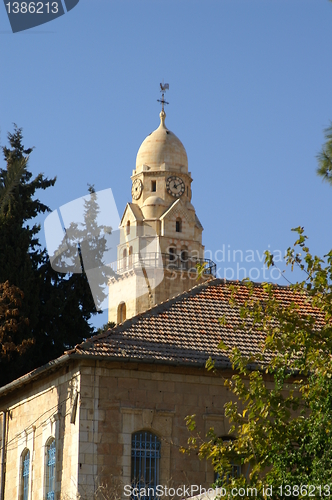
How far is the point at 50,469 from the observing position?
22109 mm

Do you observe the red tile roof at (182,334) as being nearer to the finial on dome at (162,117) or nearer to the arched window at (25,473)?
the arched window at (25,473)

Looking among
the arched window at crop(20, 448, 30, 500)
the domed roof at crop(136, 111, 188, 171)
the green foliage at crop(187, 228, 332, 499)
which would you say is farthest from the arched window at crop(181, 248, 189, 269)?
the green foliage at crop(187, 228, 332, 499)

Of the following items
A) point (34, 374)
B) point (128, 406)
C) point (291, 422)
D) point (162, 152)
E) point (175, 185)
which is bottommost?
point (291, 422)

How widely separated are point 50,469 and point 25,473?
1876 millimetres

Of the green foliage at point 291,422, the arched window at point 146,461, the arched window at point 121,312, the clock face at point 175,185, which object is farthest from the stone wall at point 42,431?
the clock face at point 175,185

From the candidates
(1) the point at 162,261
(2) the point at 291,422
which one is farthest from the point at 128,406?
(1) the point at 162,261

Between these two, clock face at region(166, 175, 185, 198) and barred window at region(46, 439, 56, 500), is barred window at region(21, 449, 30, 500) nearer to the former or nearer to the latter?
barred window at region(46, 439, 56, 500)

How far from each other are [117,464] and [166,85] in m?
46.9

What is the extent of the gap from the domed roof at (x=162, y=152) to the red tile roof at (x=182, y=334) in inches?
1463

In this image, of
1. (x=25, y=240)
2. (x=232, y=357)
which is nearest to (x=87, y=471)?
(x=232, y=357)

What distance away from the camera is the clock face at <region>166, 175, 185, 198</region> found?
61312 mm

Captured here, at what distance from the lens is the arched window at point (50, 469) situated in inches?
859

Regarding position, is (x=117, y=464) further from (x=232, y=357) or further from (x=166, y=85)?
(x=166, y=85)

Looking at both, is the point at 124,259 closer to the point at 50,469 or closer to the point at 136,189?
the point at 136,189
